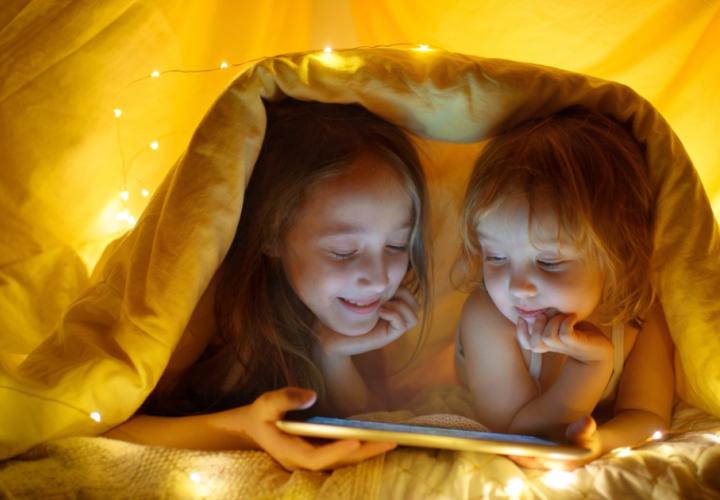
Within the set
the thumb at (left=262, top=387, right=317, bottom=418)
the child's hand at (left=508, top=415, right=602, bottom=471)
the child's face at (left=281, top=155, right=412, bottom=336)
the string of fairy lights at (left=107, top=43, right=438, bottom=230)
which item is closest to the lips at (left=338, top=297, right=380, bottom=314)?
the child's face at (left=281, top=155, right=412, bottom=336)

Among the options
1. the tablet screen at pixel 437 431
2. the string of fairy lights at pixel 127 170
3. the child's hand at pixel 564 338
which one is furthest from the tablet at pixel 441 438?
the string of fairy lights at pixel 127 170

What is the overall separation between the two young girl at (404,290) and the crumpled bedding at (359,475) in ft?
0.12

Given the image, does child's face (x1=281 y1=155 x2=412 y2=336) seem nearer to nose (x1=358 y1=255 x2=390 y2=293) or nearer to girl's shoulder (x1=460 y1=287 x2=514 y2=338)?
nose (x1=358 y1=255 x2=390 y2=293)

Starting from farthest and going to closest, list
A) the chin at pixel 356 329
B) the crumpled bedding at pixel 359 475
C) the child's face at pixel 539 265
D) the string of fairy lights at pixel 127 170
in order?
the string of fairy lights at pixel 127 170 → the chin at pixel 356 329 → the child's face at pixel 539 265 → the crumpled bedding at pixel 359 475

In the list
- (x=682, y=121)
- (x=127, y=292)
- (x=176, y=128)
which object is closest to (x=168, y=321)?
(x=127, y=292)

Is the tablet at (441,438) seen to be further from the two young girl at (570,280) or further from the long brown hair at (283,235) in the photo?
the long brown hair at (283,235)

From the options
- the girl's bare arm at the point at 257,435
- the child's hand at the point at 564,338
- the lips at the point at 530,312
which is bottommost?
the girl's bare arm at the point at 257,435

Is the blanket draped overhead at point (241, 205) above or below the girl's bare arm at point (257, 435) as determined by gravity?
above

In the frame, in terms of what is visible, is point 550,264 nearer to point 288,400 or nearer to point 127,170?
point 288,400

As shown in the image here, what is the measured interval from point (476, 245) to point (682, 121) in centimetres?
43

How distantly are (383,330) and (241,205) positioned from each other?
0.85 ft

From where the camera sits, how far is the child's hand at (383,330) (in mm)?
1010

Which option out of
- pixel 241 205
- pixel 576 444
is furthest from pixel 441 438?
pixel 241 205

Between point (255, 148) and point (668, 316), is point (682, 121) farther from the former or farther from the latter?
point (255, 148)
